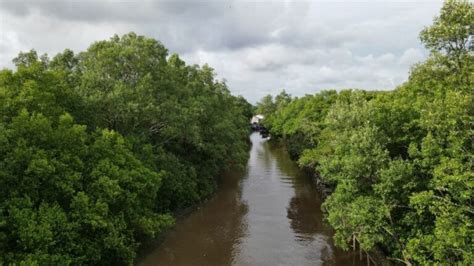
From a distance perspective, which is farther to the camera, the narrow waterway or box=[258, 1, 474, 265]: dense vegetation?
the narrow waterway

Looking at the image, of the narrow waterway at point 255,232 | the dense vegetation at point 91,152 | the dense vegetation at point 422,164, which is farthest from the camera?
the narrow waterway at point 255,232

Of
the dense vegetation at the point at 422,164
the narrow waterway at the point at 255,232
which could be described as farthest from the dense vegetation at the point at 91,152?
the dense vegetation at the point at 422,164

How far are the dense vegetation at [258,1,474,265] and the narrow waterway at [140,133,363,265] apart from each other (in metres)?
4.42

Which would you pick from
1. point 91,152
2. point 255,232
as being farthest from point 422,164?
point 91,152

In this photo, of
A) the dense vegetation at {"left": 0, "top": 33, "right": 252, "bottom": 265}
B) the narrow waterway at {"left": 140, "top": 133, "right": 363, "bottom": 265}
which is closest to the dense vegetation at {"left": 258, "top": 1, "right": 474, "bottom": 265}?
the narrow waterway at {"left": 140, "top": 133, "right": 363, "bottom": 265}

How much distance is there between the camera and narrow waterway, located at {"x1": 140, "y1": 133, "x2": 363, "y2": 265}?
2272 centimetres

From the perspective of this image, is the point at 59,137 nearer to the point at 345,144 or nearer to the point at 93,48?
the point at 93,48

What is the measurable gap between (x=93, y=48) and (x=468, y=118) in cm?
2230

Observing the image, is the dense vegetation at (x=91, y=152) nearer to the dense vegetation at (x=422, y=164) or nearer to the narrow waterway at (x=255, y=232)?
the narrow waterway at (x=255, y=232)

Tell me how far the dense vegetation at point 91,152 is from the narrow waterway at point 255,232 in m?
2.24

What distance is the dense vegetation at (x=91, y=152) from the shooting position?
15.2 metres

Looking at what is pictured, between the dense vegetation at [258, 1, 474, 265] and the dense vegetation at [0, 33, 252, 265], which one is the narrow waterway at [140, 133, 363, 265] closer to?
the dense vegetation at [0, 33, 252, 265]

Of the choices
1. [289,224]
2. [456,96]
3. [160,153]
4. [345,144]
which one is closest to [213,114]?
[160,153]

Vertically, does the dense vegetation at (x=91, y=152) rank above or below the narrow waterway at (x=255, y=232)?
above
